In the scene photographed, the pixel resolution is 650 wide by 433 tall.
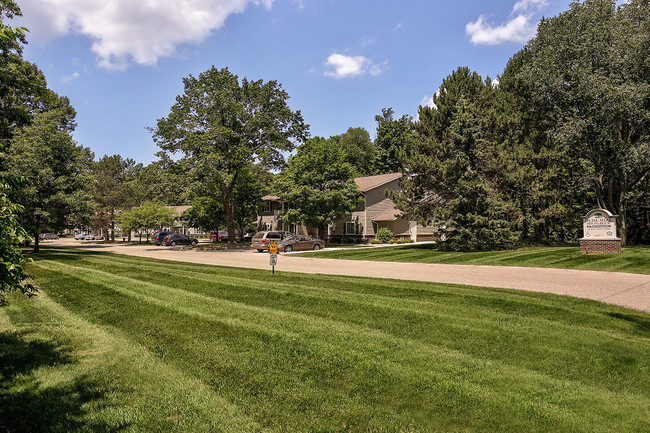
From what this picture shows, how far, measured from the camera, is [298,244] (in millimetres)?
29562

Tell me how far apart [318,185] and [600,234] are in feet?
73.2

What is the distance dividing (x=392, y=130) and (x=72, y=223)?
47.1 metres

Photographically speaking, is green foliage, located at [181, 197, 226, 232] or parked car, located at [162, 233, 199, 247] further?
parked car, located at [162, 233, 199, 247]

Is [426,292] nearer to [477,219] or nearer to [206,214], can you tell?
[477,219]

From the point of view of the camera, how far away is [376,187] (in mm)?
38406

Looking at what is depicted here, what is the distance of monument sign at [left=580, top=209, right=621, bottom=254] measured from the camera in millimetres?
19344

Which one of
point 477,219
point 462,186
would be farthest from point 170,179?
point 477,219

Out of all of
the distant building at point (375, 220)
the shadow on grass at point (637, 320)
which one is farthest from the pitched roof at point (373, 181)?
the shadow on grass at point (637, 320)

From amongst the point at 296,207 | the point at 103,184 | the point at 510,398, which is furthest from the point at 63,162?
the point at 103,184

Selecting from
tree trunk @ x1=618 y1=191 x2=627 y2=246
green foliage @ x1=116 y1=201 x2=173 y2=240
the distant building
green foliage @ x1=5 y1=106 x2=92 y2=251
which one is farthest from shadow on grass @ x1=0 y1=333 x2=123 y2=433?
green foliage @ x1=116 y1=201 x2=173 y2=240

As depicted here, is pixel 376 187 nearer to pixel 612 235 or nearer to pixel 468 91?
pixel 468 91

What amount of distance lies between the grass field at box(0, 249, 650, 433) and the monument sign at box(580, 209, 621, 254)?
13.8 meters

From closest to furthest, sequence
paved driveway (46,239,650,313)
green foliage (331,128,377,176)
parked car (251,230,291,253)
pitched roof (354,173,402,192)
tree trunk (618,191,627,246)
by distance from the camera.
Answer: paved driveway (46,239,650,313) < tree trunk (618,191,627,246) < parked car (251,230,291,253) < pitched roof (354,173,402,192) < green foliage (331,128,377,176)

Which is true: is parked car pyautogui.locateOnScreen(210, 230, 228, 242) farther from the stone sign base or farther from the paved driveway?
the stone sign base
